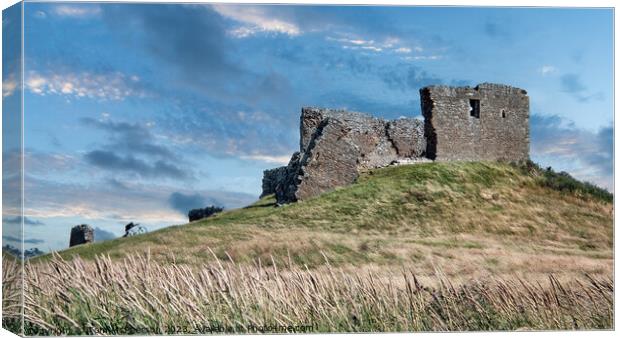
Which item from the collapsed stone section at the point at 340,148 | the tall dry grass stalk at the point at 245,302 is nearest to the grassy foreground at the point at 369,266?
the tall dry grass stalk at the point at 245,302

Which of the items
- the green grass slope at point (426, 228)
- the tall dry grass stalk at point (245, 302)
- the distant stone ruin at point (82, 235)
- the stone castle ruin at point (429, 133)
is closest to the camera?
the tall dry grass stalk at point (245, 302)

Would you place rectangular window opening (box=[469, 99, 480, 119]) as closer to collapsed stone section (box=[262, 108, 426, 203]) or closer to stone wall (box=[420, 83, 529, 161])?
stone wall (box=[420, 83, 529, 161])

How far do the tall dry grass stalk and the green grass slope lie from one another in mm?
4002

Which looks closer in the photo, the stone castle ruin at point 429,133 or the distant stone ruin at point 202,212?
the stone castle ruin at point 429,133

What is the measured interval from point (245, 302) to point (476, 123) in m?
20.1

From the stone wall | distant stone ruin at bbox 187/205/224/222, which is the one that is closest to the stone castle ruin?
the stone wall

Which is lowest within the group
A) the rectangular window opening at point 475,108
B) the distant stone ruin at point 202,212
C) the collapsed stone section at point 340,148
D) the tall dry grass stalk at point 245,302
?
the tall dry grass stalk at point 245,302

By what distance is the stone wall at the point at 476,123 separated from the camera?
26797 millimetres

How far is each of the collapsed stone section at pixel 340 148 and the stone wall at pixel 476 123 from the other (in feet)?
2.98

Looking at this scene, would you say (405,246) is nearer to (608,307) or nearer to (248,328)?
(608,307)

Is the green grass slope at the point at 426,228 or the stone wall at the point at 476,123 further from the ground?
the stone wall at the point at 476,123

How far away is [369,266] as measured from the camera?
13664mm

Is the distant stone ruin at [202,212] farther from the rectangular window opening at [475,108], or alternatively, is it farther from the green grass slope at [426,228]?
the rectangular window opening at [475,108]

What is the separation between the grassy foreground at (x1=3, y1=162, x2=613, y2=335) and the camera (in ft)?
29.2
